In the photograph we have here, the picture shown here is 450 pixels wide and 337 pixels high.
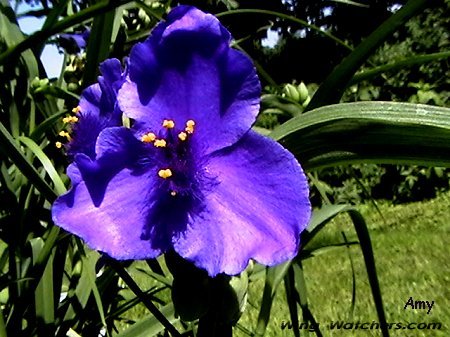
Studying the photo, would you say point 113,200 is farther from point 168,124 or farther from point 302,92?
point 302,92

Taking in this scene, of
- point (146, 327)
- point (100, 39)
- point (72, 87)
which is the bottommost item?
point (146, 327)

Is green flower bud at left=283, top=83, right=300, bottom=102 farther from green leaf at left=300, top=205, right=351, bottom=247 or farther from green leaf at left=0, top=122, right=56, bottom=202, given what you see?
green leaf at left=0, top=122, right=56, bottom=202

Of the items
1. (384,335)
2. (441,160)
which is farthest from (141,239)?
(384,335)

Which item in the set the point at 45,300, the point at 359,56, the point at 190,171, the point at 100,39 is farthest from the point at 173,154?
the point at 45,300

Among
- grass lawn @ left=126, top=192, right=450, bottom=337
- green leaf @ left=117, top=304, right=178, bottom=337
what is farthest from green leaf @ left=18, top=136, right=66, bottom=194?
grass lawn @ left=126, top=192, right=450, bottom=337

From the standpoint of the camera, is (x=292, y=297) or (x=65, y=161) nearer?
(x=292, y=297)
